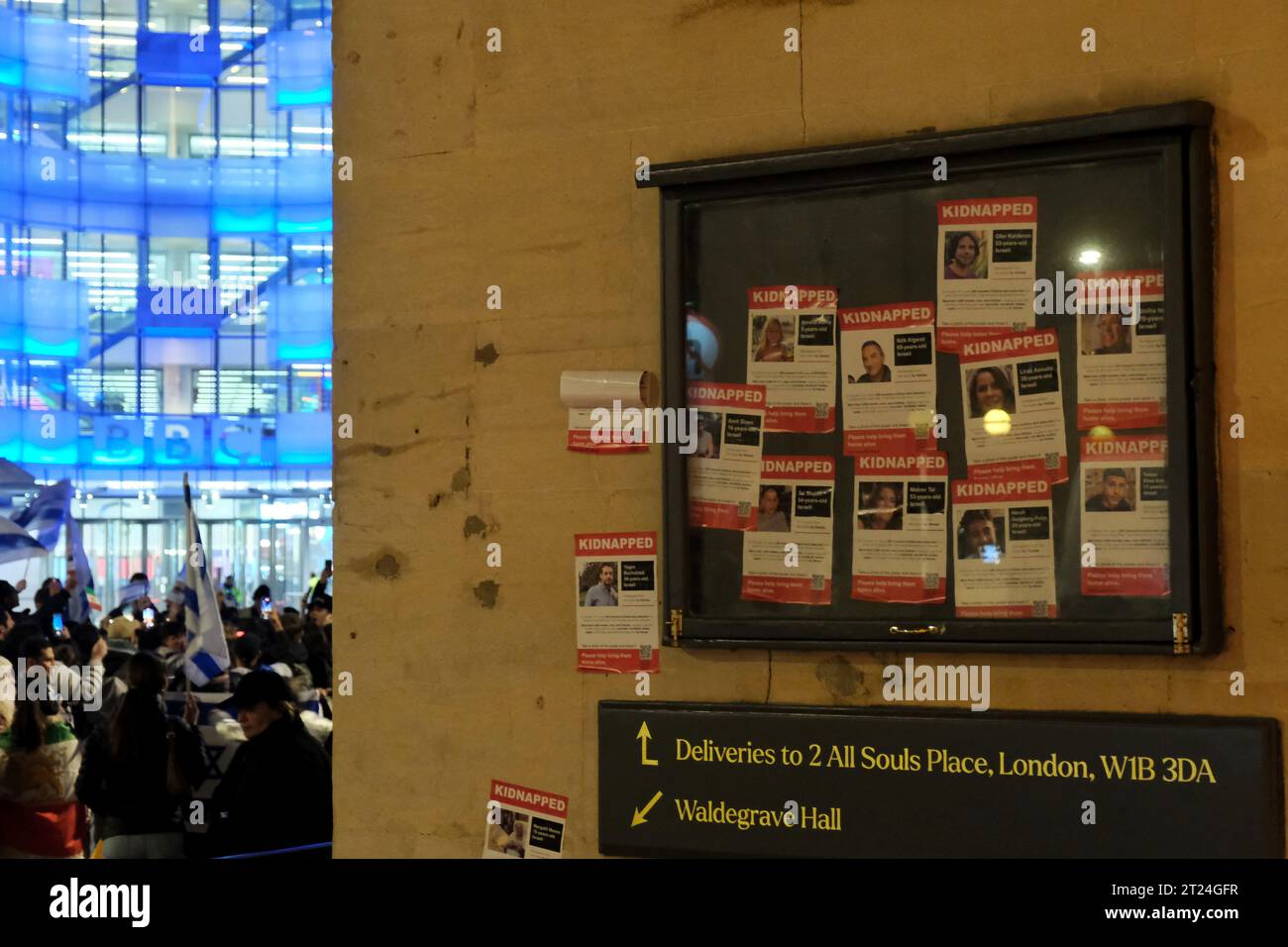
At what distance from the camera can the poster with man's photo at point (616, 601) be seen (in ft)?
15.3

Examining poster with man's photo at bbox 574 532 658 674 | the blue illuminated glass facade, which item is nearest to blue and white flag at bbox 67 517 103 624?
the blue illuminated glass facade

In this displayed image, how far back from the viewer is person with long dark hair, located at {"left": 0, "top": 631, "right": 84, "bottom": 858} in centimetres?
855

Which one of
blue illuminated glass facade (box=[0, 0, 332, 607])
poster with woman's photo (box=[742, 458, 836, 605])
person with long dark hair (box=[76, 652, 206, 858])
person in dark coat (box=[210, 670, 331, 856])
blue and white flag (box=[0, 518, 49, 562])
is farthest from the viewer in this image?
blue illuminated glass facade (box=[0, 0, 332, 607])

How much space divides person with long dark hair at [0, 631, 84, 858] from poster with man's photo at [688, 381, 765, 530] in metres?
5.54

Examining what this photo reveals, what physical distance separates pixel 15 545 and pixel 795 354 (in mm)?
14045

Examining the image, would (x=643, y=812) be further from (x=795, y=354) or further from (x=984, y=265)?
(x=984, y=265)

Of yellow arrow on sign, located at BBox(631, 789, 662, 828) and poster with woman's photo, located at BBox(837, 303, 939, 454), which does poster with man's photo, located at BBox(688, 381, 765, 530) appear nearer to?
poster with woman's photo, located at BBox(837, 303, 939, 454)

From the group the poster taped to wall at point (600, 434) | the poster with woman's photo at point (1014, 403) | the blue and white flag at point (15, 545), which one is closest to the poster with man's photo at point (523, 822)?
the poster taped to wall at point (600, 434)

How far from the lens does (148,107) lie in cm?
3866

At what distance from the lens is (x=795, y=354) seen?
442 cm

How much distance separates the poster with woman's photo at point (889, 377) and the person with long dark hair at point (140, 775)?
4.88 m

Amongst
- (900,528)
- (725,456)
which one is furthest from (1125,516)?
(725,456)

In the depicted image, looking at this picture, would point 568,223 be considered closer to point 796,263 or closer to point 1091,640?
point 796,263
